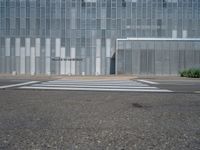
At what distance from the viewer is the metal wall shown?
49.5 meters

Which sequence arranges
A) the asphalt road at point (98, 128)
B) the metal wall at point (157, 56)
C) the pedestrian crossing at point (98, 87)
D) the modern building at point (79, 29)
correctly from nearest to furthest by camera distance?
the asphalt road at point (98, 128) < the pedestrian crossing at point (98, 87) < the metal wall at point (157, 56) < the modern building at point (79, 29)

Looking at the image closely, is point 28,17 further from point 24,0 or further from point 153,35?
point 153,35

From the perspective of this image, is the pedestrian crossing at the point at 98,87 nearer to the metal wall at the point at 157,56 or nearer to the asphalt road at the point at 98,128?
the asphalt road at the point at 98,128

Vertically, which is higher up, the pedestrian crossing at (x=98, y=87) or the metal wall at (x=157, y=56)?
the metal wall at (x=157, y=56)

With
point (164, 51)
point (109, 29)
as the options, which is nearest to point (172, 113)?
point (164, 51)

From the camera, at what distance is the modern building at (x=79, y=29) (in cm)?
5662

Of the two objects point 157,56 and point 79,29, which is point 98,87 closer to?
point 157,56

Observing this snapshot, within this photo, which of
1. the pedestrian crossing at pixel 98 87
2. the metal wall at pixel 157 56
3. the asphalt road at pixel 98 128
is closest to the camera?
the asphalt road at pixel 98 128

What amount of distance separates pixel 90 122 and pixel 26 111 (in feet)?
7.85

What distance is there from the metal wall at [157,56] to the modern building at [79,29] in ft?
22.2

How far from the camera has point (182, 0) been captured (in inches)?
2261

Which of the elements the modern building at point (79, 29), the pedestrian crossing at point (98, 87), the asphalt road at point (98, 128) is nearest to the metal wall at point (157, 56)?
the modern building at point (79, 29)

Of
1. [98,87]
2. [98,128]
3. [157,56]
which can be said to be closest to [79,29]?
[157,56]

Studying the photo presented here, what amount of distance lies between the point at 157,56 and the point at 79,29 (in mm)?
18936
